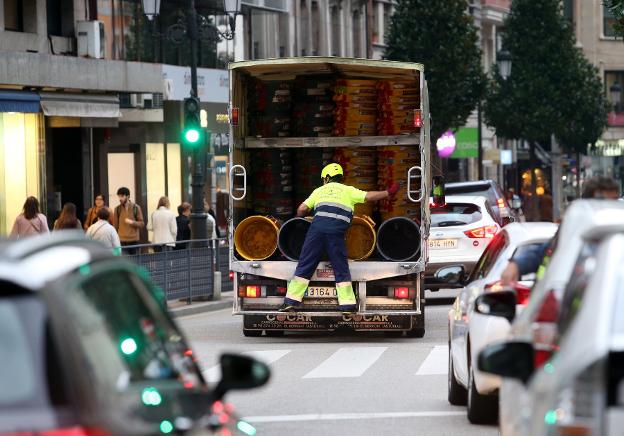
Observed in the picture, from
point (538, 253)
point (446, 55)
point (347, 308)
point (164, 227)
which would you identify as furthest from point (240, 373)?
point (446, 55)

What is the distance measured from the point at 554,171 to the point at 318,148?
67196 mm

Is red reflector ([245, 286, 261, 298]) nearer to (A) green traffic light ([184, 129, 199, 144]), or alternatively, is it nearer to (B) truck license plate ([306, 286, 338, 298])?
(B) truck license plate ([306, 286, 338, 298])

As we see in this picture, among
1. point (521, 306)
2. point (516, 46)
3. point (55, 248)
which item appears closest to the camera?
point (55, 248)

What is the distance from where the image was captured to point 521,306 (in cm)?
1133

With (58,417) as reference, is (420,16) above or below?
above

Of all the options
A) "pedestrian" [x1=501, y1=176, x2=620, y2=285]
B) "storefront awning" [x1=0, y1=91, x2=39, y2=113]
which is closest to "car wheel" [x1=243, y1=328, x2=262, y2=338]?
"pedestrian" [x1=501, y1=176, x2=620, y2=285]

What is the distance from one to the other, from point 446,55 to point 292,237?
33.4 metres

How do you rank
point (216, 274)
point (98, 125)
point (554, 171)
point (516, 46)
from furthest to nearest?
point (554, 171) → point (516, 46) → point (98, 125) → point (216, 274)

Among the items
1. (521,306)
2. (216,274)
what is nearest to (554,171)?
(216,274)

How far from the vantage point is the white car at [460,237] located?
2680 cm

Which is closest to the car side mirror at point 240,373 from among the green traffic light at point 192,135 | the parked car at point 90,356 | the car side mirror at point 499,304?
the parked car at point 90,356

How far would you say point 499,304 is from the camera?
31.6 ft

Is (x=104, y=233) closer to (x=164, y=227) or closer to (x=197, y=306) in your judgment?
(x=197, y=306)

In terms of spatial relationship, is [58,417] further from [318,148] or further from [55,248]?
[318,148]
